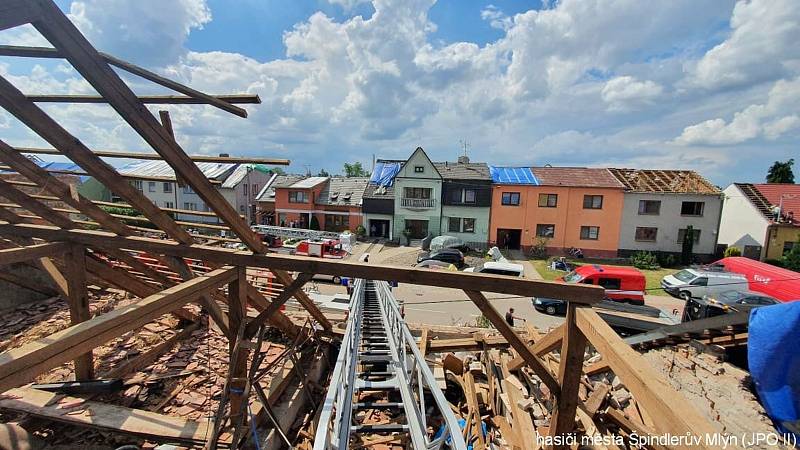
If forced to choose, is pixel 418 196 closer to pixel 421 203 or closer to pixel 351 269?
pixel 421 203

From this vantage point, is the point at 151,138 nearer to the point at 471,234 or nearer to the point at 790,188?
the point at 471,234

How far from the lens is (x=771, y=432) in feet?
19.8

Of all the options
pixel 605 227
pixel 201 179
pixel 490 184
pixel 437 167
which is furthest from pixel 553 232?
pixel 201 179

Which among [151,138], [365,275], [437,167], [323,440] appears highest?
[437,167]

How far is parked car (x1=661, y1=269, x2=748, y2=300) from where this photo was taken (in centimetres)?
1507

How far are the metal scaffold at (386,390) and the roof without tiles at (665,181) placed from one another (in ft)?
84.0

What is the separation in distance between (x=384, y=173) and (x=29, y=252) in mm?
28225

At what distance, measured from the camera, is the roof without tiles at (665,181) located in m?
24.4

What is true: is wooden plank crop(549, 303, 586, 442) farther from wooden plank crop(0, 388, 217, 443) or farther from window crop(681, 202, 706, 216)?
window crop(681, 202, 706, 216)

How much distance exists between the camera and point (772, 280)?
14.5 metres

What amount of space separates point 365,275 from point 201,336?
6.06 meters

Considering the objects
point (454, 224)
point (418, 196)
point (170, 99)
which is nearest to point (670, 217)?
point (454, 224)

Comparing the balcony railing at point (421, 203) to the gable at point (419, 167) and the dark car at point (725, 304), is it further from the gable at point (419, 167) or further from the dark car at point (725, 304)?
the dark car at point (725, 304)

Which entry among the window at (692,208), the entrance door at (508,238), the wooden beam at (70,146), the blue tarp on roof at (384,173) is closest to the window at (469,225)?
the entrance door at (508,238)
